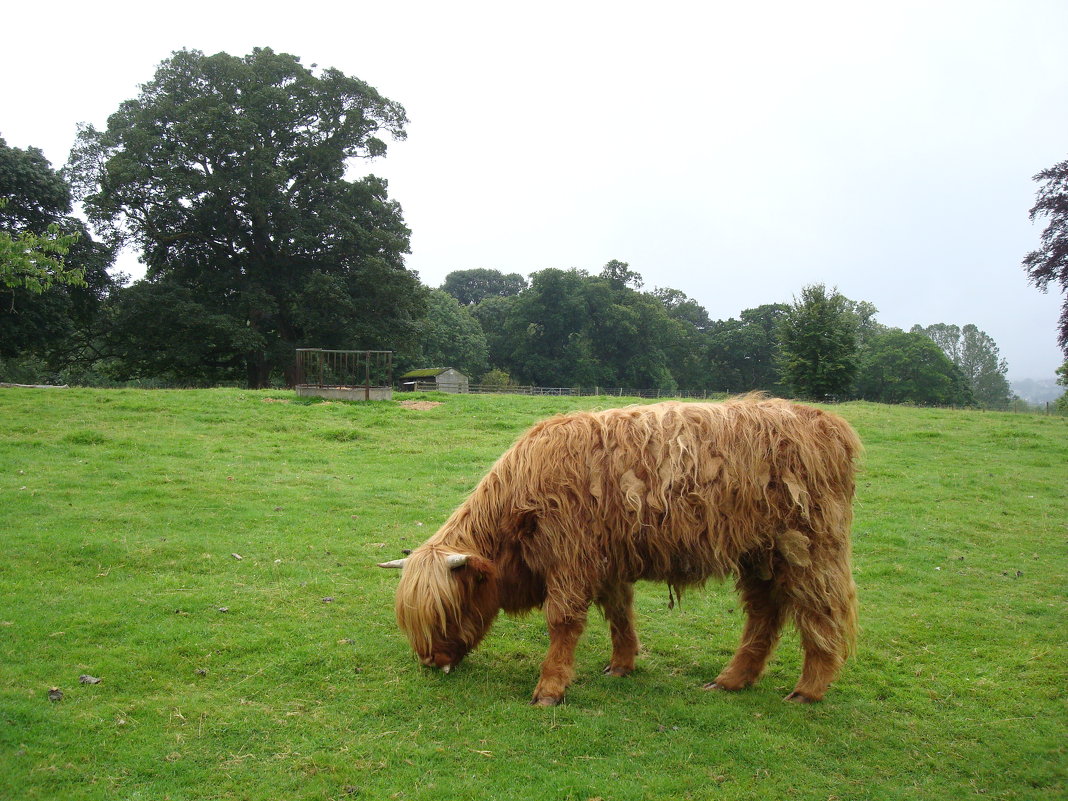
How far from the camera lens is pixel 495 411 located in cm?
2167

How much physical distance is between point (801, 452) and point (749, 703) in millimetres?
2013

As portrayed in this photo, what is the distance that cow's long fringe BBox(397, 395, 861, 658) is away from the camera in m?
5.29

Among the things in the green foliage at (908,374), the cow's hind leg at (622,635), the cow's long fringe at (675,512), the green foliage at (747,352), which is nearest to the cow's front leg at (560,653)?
the cow's long fringe at (675,512)

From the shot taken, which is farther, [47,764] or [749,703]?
[749,703]

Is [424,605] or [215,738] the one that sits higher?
[424,605]

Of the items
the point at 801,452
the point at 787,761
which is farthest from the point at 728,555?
the point at 787,761

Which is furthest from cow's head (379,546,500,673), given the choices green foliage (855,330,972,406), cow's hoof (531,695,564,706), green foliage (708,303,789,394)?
green foliage (855,330,972,406)

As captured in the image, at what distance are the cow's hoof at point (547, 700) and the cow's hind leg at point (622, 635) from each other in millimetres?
791

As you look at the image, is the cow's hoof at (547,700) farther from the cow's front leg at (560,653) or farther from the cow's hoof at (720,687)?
the cow's hoof at (720,687)

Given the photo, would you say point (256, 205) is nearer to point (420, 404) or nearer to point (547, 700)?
point (420, 404)

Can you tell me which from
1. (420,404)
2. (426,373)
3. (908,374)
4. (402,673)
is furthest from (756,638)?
(908,374)

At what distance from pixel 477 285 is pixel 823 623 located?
10205 cm

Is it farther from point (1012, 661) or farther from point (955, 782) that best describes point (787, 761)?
point (1012, 661)

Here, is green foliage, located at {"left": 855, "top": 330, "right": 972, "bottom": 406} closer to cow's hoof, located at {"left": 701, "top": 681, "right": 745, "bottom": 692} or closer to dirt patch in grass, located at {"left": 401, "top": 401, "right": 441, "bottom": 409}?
dirt patch in grass, located at {"left": 401, "top": 401, "right": 441, "bottom": 409}
